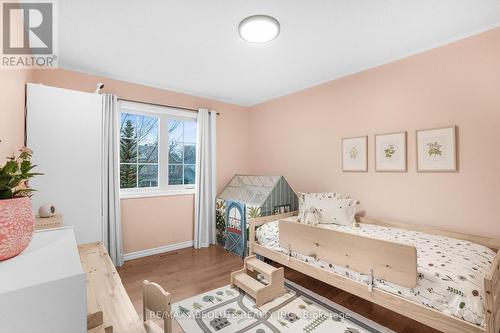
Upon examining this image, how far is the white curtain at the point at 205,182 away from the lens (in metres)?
3.72

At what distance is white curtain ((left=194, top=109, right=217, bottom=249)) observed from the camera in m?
3.72

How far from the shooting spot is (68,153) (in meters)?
2.23

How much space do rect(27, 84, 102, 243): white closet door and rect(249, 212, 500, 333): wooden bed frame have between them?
1935 millimetres

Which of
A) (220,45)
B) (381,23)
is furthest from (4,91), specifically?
(381,23)

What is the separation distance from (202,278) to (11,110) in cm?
230

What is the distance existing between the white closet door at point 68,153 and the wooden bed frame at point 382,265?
1.93 meters

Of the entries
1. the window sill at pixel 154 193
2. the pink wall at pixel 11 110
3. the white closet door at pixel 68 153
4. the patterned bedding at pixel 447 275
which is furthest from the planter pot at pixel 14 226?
the window sill at pixel 154 193

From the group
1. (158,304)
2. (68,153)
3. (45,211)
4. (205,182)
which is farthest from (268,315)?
(68,153)

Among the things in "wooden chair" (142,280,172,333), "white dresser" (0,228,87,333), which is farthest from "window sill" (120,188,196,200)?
"white dresser" (0,228,87,333)

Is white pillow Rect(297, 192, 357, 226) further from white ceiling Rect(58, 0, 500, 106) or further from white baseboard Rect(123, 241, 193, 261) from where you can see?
white baseboard Rect(123, 241, 193, 261)

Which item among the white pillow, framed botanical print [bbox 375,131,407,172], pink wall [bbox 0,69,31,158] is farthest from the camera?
the white pillow

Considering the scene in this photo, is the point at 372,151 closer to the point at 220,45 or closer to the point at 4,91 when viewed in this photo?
the point at 220,45

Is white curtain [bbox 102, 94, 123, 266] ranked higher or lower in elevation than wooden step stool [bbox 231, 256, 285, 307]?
higher

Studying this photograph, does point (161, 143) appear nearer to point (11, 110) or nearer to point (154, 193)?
point (154, 193)
